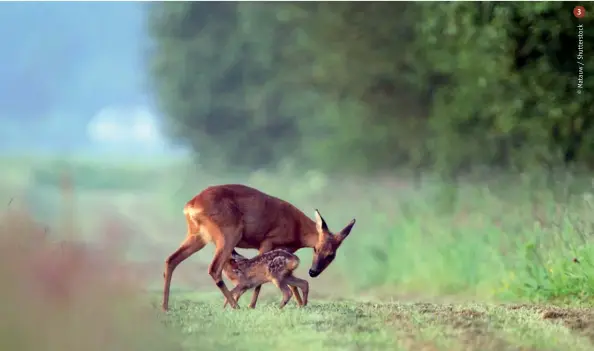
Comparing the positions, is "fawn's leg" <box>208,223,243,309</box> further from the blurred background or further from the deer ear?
the deer ear

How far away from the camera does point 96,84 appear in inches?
134

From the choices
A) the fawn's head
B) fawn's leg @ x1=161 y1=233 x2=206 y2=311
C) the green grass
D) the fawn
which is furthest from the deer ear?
fawn's leg @ x1=161 y1=233 x2=206 y2=311

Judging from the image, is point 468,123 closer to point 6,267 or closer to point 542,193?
point 542,193

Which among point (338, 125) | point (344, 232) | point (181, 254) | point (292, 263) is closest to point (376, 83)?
point (338, 125)

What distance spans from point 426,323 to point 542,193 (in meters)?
0.91

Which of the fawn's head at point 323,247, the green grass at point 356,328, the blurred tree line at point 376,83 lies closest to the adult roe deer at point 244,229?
the fawn's head at point 323,247

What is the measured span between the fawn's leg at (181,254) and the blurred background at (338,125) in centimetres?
4

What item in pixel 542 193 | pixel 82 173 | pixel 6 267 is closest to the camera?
pixel 6 267

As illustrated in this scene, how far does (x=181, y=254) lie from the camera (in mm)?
3248

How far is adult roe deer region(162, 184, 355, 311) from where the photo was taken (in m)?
3.19

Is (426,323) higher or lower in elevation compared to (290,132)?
lower

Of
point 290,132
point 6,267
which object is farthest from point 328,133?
point 6,267

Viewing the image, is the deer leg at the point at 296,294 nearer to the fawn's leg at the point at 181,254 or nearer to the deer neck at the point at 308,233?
the deer neck at the point at 308,233

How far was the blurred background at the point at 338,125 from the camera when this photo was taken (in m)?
3.38
